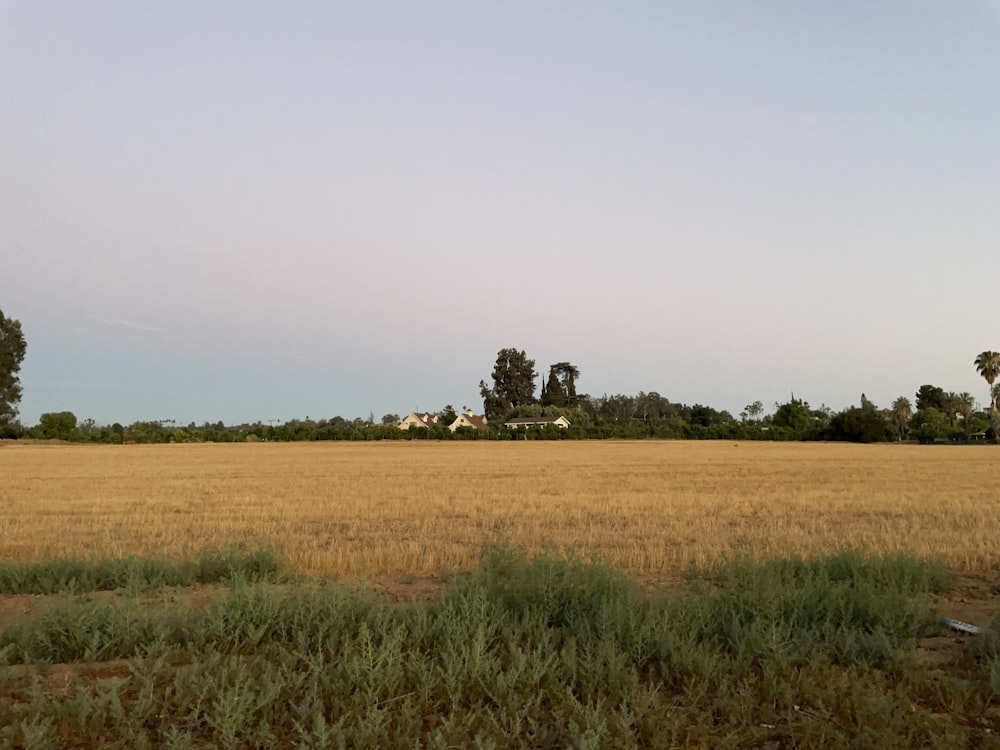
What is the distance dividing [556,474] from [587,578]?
90.2ft

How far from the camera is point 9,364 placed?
309 ft

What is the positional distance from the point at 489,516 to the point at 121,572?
9950 millimetres

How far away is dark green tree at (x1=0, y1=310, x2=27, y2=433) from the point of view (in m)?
93.3

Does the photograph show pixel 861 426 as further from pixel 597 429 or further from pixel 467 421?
pixel 467 421

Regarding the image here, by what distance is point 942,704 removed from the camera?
5.04 metres

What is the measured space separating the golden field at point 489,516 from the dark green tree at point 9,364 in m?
70.5

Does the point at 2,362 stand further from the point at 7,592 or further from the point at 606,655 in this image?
the point at 606,655

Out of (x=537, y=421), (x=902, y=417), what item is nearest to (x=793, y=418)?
(x=902, y=417)

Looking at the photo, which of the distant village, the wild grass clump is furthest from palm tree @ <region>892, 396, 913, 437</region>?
the wild grass clump

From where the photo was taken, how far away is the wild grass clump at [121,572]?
9.27 metres

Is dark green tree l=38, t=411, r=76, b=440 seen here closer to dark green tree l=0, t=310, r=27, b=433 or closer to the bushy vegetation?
dark green tree l=0, t=310, r=27, b=433

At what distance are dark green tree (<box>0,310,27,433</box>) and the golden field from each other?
70487 mm

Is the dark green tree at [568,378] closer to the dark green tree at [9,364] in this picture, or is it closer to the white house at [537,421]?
the white house at [537,421]

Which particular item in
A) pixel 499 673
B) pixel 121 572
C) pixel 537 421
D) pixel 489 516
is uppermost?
pixel 537 421
